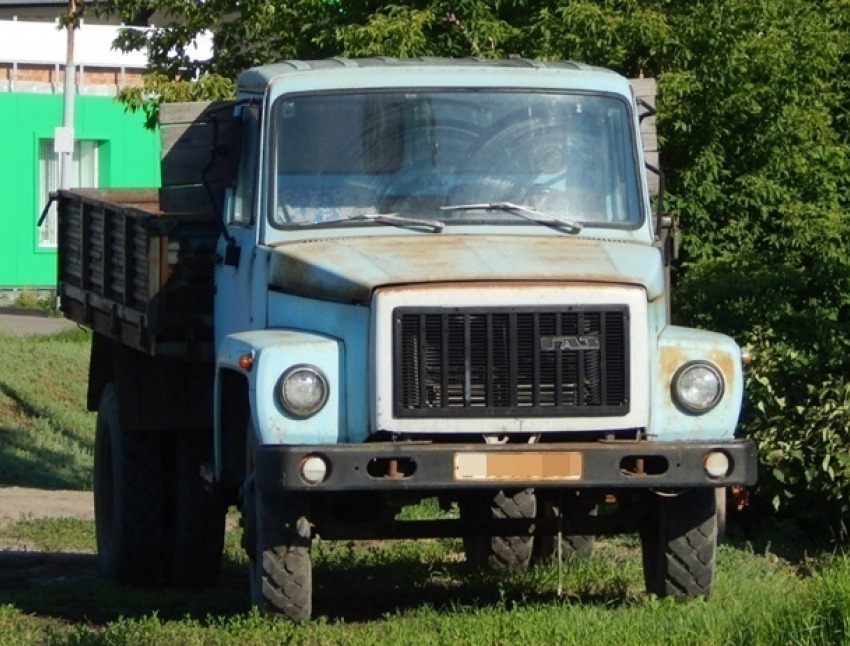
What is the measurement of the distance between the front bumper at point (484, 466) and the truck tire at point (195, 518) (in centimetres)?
245

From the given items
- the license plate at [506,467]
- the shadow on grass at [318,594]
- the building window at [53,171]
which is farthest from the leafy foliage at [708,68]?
the building window at [53,171]

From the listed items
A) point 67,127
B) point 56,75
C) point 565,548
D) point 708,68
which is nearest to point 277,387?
point 565,548

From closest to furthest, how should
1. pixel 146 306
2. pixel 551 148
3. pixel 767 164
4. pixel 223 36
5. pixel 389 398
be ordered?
pixel 389 398
pixel 551 148
pixel 146 306
pixel 767 164
pixel 223 36

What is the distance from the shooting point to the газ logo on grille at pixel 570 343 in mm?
6695

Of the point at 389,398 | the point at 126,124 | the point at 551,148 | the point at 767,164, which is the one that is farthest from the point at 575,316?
the point at 126,124

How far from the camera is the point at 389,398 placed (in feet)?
21.7

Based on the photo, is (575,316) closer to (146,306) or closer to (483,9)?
(146,306)

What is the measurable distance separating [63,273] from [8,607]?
9.50ft

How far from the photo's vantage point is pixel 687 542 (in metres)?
7.15

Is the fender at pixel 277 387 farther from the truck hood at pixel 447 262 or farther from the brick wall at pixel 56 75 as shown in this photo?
the brick wall at pixel 56 75

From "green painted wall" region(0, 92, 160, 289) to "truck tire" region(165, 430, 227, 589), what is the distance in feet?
75.3

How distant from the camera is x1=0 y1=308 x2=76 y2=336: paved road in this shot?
2731 centimetres

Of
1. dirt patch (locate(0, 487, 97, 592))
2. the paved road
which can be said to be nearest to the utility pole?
the paved road

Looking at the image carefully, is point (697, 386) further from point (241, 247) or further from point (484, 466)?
point (241, 247)
